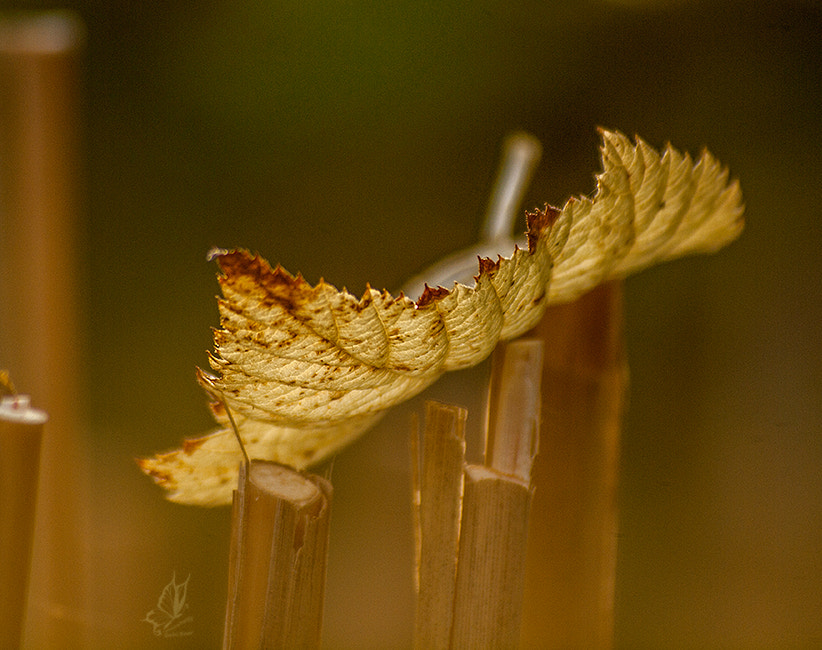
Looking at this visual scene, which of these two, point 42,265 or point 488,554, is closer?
point 488,554

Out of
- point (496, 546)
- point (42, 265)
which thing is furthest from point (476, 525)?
point (42, 265)

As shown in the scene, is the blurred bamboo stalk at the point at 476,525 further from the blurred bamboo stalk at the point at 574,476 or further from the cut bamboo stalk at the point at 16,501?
the cut bamboo stalk at the point at 16,501

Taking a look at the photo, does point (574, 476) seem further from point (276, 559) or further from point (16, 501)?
point (16, 501)

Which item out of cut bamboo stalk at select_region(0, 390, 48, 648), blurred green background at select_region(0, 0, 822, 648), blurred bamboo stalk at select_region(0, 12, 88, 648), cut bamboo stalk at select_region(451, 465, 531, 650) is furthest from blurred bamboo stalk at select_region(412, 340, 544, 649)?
blurred bamboo stalk at select_region(0, 12, 88, 648)

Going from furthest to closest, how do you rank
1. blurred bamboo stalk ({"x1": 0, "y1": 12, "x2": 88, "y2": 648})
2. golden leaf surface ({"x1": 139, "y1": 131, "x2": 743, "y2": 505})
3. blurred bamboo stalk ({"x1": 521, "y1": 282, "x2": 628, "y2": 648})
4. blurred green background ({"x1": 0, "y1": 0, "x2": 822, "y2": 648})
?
blurred green background ({"x1": 0, "y1": 0, "x2": 822, "y2": 648}) → blurred bamboo stalk ({"x1": 0, "y1": 12, "x2": 88, "y2": 648}) → blurred bamboo stalk ({"x1": 521, "y1": 282, "x2": 628, "y2": 648}) → golden leaf surface ({"x1": 139, "y1": 131, "x2": 743, "y2": 505})

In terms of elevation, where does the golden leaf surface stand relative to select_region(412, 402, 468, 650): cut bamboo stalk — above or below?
above

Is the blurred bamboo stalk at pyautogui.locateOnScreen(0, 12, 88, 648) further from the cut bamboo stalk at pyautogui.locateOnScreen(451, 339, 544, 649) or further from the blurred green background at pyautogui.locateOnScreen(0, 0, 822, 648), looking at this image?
the cut bamboo stalk at pyautogui.locateOnScreen(451, 339, 544, 649)
